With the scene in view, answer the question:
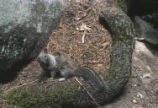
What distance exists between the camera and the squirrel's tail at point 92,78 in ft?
13.4

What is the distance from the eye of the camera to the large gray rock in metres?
3.89

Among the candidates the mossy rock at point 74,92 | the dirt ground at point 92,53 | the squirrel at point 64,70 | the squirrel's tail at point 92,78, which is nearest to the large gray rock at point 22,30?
the dirt ground at point 92,53

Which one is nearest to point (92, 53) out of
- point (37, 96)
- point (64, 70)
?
point (64, 70)

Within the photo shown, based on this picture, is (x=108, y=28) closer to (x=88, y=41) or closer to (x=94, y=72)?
(x=88, y=41)

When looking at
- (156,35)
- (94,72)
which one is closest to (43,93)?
(94,72)

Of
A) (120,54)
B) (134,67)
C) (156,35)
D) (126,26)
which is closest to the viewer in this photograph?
(120,54)

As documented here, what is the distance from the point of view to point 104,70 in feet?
14.6

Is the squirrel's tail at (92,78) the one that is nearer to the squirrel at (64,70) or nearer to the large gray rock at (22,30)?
the squirrel at (64,70)

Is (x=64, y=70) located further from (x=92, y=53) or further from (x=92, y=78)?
(x=92, y=53)

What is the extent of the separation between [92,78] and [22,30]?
4.81 ft

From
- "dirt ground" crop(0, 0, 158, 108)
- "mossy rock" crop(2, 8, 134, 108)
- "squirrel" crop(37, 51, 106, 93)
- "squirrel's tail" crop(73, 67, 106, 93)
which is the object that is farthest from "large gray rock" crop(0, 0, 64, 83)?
"squirrel's tail" crop(73, 67, 106, 93)

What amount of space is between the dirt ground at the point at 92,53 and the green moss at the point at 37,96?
0.60 feet

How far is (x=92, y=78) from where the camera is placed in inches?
163

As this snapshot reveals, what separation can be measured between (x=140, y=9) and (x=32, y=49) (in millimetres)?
3431
